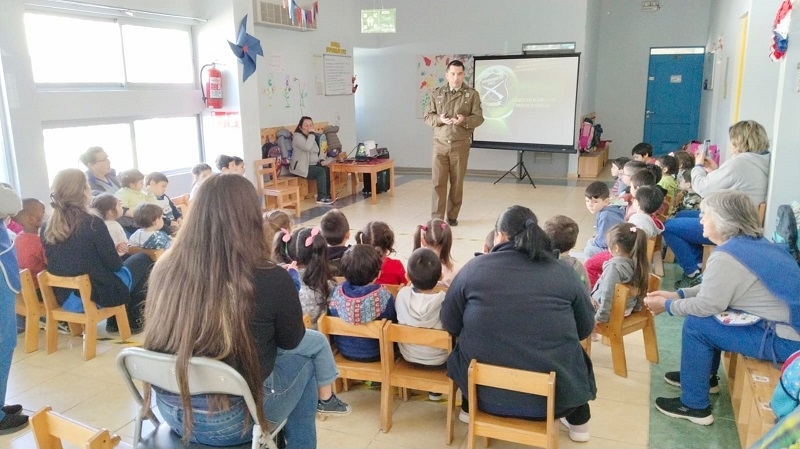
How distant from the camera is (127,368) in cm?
158

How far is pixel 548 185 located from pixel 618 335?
5.68m

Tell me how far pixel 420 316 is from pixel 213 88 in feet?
14.9

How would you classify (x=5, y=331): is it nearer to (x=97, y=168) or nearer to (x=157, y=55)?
(x=97, y=168)

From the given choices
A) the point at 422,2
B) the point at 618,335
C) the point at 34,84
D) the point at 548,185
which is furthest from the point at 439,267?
the point at 422,2

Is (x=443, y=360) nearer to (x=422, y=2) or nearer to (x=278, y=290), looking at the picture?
(x=278, y=290)

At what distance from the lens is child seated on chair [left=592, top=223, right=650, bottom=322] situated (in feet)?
9.25

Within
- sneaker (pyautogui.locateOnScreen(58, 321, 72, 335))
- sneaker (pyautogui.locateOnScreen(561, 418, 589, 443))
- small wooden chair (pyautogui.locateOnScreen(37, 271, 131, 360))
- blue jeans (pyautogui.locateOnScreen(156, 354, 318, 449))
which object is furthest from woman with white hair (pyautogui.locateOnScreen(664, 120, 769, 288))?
sneaker (pyautogui.locateOnScreen(58, 321, 72, 335))

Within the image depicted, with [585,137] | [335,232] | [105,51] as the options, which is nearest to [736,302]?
[335,232]

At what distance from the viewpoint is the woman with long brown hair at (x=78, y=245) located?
3.03 metres

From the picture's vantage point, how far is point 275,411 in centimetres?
173

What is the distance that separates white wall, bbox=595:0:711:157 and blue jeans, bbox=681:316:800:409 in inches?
337

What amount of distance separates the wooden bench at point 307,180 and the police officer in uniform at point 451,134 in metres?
1.84

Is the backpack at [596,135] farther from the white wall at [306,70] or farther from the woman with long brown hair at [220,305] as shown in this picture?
the woman with long brown hair at [220,305]

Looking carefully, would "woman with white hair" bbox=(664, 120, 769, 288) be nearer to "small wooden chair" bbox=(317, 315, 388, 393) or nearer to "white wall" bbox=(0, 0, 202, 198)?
"small wooden chair" bbox=(317, 315, 388, 393)
